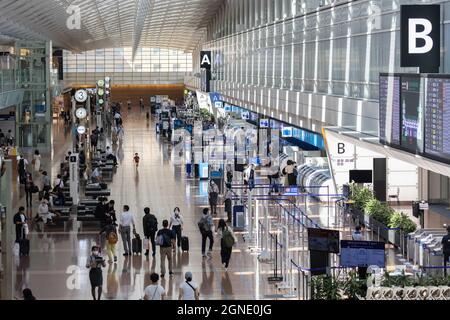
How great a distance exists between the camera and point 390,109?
18.6 m

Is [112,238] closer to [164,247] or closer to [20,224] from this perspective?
[164,247]

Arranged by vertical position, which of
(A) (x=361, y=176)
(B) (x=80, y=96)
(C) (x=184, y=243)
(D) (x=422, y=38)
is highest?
(D) (x=422, y=38)

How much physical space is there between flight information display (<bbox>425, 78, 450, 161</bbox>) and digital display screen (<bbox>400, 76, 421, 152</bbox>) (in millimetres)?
545

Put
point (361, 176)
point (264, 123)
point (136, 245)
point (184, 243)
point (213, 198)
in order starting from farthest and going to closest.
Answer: point (264, 123)
point (213, 198)
point (361, 176)
point (184, 243)
point (136, 245)

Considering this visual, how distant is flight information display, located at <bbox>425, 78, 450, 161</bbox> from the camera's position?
50.1 feet

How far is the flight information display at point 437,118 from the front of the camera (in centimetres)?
1527

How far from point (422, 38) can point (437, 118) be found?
70.6 inches

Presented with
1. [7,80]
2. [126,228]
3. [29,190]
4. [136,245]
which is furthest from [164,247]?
[7,80]

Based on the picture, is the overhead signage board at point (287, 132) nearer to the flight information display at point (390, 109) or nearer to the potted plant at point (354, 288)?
the flight information display at point (390, 109)

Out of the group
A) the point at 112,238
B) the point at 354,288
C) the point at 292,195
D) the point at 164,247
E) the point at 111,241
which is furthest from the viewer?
the point at 292,195

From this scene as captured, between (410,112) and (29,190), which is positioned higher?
(410,112)

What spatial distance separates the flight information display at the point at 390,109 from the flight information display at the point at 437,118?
1820 mm
